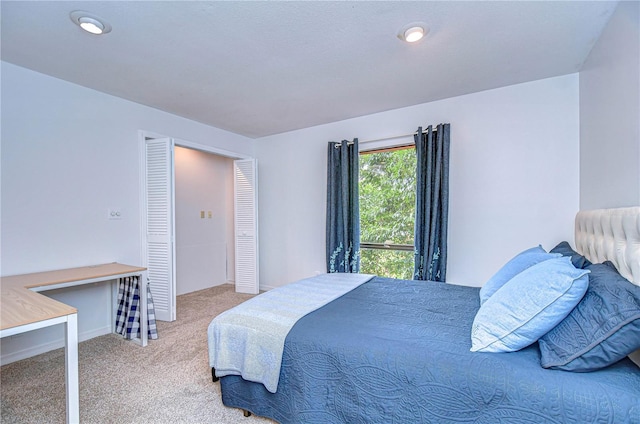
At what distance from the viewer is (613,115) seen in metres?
1.84

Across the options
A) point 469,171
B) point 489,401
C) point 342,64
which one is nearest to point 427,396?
point 489,401

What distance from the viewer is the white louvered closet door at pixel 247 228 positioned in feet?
14.0

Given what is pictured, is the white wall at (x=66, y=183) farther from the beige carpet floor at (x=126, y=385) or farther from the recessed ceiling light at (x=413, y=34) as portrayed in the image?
the recessed ceiling light at (x=413, y=34)

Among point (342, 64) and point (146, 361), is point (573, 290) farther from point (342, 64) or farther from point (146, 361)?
point (146, 361)

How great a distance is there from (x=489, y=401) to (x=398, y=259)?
2.48m

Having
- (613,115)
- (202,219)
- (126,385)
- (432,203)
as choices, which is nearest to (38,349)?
(126,385)

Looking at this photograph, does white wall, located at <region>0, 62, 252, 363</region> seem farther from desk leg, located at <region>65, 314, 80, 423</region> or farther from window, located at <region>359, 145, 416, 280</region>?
window, located at <region>359, 145, 416, 280</region>

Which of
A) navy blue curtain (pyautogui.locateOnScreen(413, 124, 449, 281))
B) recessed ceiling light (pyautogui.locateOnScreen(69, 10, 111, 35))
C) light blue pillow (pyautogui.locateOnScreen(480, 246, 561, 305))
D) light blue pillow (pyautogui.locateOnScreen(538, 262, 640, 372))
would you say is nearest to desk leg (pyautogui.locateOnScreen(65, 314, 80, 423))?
recessed ceiling light (pyautogui.locateOnScreen(69, 10, 111, 35))

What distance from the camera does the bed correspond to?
3.14 feet

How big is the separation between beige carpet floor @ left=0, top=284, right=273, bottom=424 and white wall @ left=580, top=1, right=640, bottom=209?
2.54 m

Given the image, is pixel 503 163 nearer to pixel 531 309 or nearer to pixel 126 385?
pixel 531 309

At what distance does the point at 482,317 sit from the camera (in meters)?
1.24

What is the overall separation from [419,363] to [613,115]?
204cm

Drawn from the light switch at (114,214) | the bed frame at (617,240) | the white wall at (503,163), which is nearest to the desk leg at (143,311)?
the light switch at (114,214)
